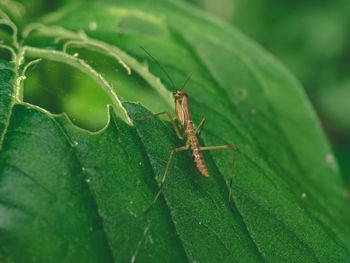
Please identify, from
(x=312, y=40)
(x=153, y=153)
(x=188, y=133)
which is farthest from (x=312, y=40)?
(x=153, y=153)

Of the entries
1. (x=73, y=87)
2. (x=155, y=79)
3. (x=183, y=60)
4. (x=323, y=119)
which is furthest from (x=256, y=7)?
(x=73, y=87)

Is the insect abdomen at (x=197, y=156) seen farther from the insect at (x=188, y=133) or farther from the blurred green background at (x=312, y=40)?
the blurred green background at (x=312, y=40)

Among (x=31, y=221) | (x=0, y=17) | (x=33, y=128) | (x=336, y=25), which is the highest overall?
(x=336, y=25)

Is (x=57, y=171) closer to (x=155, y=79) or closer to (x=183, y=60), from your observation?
(x=155, y=79)

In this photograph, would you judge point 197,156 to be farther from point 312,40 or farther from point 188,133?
point 312,40

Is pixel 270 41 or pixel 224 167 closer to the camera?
pixel 224 167

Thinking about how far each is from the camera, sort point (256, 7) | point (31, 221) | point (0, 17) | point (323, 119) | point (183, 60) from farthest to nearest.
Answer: point (256, 7), point (323, 119), point (183, 60), point (0, 17), point (31, 221)
